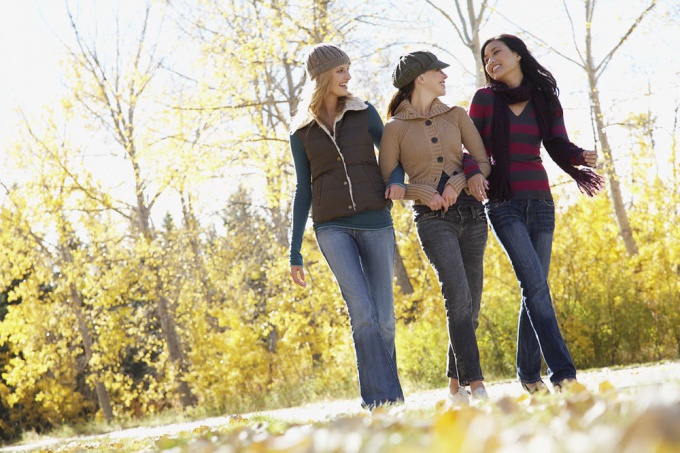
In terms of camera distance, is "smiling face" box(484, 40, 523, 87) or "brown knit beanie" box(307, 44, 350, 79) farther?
"smiling face" box(484, 40, 523, 87)

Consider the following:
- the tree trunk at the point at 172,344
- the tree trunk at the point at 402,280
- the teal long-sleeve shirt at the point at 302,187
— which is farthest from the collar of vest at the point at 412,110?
the tree trunk at the point at 172,344

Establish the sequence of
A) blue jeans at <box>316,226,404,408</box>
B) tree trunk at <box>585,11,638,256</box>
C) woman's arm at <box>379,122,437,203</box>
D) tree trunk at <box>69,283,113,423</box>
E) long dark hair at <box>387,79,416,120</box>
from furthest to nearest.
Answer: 1. tree trunk at <box>69,283,113,423</box>
2. tree trunk at <box>585,11,638,256</box>
3. long dark hair at <box>387,79,416,120</box>
4. woman's arm at <box>379,122,437,203</box>
5. blue jeans at <box>316,226,404,408</box>

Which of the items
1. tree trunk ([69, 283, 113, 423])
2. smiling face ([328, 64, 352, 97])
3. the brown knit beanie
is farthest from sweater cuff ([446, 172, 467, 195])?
tree trunk ([69, 283, 113, 423])

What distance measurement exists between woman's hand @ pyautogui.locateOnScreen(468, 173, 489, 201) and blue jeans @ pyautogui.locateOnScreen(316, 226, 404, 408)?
52cm

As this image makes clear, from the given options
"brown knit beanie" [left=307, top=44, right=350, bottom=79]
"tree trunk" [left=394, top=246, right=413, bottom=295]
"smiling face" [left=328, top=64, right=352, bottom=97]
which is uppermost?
"brown knit beanie" [left=307, top=44, right=350, bottom=79]

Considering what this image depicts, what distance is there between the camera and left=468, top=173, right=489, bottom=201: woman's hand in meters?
4.35

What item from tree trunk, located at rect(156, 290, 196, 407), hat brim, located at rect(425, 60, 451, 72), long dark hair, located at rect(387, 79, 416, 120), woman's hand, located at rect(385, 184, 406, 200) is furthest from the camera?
tree trunk, located at rect(156, 290, 196, 407)

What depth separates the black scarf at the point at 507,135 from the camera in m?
4.57

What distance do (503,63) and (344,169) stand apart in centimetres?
122

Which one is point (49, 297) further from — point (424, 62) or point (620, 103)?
point (424, 62)

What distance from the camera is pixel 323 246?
4375 mm

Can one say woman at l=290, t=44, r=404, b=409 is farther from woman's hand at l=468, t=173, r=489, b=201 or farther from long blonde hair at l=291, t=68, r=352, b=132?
woman's hand at l=468, t=173, r=489, b=201


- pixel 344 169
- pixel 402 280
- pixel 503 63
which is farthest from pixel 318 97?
pixel 402 280

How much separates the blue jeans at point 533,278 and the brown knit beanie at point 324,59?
1.21m
